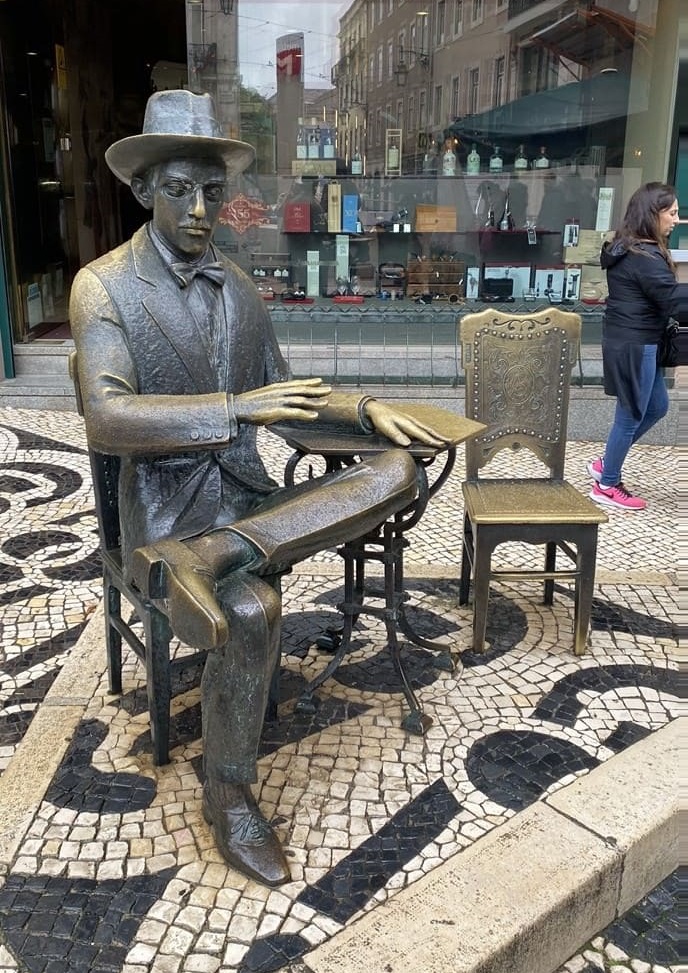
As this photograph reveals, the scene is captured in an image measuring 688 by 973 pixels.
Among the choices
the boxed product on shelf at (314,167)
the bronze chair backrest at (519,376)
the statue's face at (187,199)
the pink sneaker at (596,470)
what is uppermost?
the boxed product on shelf at (314,167)

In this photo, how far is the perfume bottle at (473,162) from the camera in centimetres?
731

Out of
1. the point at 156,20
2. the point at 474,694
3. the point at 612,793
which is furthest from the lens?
the point at 156,20

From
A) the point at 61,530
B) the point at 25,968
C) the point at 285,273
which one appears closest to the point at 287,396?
the point at 25,968

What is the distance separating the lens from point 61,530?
4547 mm

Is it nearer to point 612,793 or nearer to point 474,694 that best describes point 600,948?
point 612,793

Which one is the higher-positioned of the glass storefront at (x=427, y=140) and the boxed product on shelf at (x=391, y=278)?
the glass storefront at (x=427, y=140)

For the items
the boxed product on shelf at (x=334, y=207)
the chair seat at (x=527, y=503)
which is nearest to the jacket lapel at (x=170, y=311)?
the chair seat at (x=527, y=503)

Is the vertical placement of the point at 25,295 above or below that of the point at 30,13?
below

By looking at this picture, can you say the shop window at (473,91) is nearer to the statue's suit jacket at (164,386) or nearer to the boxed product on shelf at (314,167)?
the boxed product on shelf at (314,167)

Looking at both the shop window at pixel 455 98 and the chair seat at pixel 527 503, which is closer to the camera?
the chair seat at pixel 527 503

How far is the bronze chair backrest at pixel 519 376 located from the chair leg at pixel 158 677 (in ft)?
5.30

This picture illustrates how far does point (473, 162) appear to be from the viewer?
288 inches

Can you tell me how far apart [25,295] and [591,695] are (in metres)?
6.26

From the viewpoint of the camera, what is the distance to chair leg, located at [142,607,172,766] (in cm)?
246
